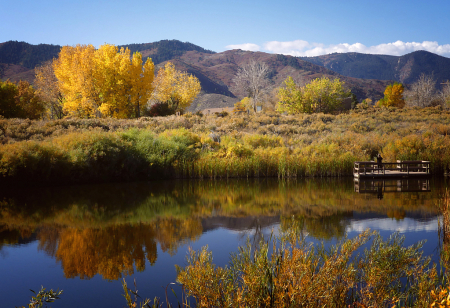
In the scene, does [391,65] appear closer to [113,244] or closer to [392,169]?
[392,169]

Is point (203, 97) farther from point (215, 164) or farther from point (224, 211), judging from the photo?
point (224, 211)

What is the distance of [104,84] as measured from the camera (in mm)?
32344

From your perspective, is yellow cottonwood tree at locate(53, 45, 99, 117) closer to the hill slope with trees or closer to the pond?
the pond

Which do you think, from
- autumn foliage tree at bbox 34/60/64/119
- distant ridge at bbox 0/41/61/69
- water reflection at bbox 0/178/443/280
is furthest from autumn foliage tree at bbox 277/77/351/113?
distant ridge at bbox 0/41/61/69

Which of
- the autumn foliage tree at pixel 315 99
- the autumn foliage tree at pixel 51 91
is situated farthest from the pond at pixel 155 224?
the autumn foliage tree at pixel 51 91

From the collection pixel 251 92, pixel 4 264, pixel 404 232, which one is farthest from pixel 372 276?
pixel 251 92

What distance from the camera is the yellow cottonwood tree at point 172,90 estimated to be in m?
40.8

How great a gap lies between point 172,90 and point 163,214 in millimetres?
34993

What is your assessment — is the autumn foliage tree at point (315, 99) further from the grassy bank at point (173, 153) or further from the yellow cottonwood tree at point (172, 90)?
the grassy bank at point (173, 153)

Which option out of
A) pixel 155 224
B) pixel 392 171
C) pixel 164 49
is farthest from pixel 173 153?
pixel 164 49

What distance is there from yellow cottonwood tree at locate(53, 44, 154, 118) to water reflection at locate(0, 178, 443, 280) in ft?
64.5

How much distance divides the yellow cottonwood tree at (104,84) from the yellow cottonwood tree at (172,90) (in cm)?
425

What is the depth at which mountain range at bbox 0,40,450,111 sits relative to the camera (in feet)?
285

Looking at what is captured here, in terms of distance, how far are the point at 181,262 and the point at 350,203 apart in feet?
21.6
